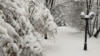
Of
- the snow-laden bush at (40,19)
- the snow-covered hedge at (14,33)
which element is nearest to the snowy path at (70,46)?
the snow-laden bush at (40,19)

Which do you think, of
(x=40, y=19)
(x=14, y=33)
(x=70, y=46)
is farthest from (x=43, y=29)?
(x=14, y=33)

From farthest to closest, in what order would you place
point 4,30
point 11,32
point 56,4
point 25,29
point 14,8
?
point 56,4, point 25,29, point 14,8, point 11,32, point 4,30

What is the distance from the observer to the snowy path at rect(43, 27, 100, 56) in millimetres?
11789

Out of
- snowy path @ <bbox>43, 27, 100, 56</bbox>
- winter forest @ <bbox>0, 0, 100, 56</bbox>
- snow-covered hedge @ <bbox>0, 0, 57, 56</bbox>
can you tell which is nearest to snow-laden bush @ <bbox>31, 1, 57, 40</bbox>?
winter forest @ <bbox>0, 0, 100, 56</bbox>

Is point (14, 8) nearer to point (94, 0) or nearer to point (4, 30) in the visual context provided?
point (4, 30)

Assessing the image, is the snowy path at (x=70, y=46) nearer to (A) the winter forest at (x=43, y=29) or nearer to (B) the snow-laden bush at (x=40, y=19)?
(A) the winter forest at (x=43, y=29)

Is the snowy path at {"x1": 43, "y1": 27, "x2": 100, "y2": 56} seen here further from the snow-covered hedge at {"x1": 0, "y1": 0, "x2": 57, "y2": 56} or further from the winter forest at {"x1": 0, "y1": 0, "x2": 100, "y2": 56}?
the snow-covered hedge at {"x1": 0, "y1": 0, "x2": 57, "y2": 56}

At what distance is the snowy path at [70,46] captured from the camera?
38.7 feet

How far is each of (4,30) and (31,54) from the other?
3.85 ft

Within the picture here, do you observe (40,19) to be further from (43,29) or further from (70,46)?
(70,46)

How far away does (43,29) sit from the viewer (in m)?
11.3

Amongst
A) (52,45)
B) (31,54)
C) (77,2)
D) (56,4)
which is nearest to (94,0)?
(77,2)

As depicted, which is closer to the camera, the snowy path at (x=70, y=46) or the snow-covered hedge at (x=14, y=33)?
the snow-covered hedge at (x=14, y=33)

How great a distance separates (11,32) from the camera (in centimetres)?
286
